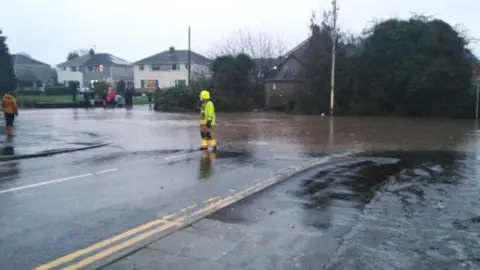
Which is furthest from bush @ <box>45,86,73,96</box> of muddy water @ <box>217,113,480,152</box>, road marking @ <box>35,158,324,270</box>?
road marking @ <box>35,158,324,270</box>

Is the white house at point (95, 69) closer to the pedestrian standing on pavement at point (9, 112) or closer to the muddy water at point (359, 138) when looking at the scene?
the muddy water at point (359, 138)

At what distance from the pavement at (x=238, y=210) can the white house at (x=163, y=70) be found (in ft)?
215

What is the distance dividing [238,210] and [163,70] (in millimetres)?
74765

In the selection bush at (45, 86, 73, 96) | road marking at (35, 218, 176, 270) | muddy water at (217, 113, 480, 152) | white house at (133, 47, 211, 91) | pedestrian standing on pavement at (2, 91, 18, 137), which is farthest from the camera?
white house at (133, 47, 211, 91)

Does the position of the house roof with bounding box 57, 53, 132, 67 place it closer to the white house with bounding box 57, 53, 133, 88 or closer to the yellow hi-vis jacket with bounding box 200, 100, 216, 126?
the white house with bounding box 57, 53, 133, 88

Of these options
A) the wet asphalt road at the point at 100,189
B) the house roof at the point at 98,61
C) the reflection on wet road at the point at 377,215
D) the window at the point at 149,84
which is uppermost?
the house roof at the point at 98,61

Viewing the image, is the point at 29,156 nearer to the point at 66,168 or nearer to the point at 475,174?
the point at 66,168

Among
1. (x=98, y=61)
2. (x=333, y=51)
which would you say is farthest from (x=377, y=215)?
(x=98, y=61)

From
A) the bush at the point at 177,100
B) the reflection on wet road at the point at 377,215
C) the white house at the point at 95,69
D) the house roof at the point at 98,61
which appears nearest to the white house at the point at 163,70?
the white house at the point at 95,69

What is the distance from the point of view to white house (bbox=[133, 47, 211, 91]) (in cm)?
7819

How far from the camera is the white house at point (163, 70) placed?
3078 inches

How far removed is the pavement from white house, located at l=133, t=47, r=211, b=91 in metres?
65.6

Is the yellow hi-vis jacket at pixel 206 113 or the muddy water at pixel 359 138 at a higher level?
the yellow hi-vis jacket at pixel 206 113

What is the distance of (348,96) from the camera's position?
3416cm
